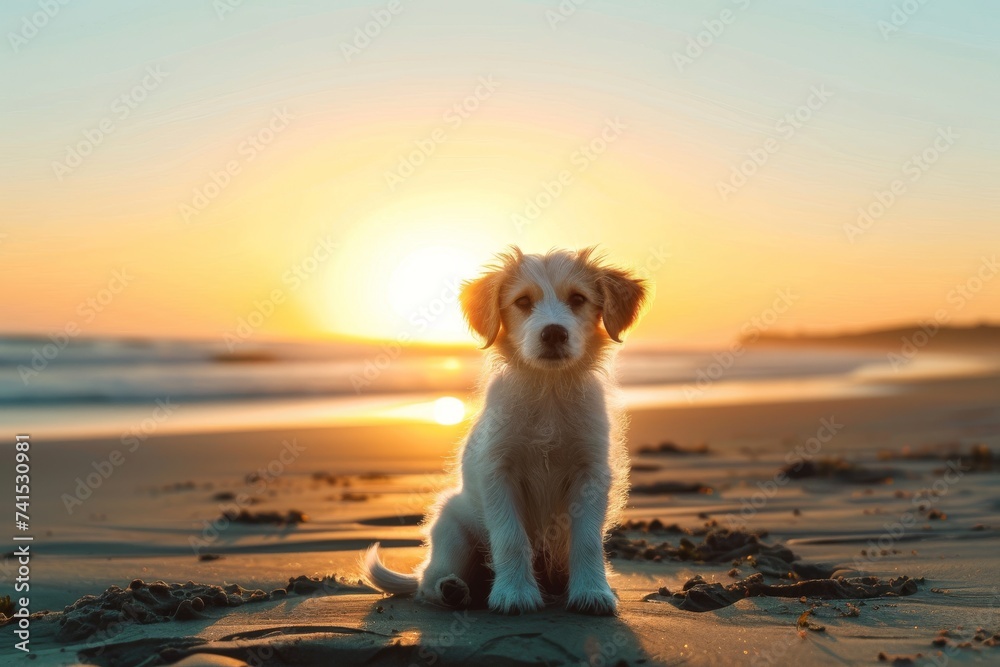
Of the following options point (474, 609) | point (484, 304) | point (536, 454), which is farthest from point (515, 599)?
point (484, 304)

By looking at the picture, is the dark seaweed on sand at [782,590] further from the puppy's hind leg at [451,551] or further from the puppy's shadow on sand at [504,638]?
the puppy's hind leg at [451,551]

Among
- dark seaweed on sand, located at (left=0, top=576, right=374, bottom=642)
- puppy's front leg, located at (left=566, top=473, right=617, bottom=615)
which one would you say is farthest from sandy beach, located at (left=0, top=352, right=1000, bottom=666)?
puppy's front leg, located at (left=566, top=473, right=617, bottom=615)

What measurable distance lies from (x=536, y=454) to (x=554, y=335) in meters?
0.61

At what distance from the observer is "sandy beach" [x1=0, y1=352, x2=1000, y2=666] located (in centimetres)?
381

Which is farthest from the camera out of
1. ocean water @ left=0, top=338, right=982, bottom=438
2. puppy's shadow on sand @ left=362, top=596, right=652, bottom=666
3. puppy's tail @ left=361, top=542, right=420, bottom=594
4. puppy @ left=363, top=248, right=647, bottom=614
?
ocean water @ left=0, top=338, right=982, bottom=438

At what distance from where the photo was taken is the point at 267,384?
78.3 ft

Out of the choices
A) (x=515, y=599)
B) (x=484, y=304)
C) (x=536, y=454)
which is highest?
(x=484, y=304)

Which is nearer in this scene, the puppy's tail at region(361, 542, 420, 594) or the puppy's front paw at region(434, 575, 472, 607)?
the puppy's front paw at region(434, 575, 472, 607)

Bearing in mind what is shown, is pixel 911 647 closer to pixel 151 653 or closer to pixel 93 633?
pixel 151 653

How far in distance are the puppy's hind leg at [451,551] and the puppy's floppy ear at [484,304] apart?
0.92m

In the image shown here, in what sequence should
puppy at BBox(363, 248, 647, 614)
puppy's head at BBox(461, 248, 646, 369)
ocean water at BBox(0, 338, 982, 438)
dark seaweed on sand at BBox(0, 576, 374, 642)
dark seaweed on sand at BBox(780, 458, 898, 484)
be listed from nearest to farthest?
dark seaweed on sand at BBox(0, 576, 374, 642)
puppy at BBox(363, 248, 647, 614)
puppy's head at BBox(461, 248, 646, 369)
dark seaweed on sand at BBox(780, 458, 898, 484)
ocean water at BBox(0, 338, 982, 438)

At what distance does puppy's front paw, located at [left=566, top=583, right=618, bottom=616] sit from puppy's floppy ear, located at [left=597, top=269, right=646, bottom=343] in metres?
1.40

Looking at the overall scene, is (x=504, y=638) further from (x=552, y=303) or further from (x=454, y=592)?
(x=552, y=303)

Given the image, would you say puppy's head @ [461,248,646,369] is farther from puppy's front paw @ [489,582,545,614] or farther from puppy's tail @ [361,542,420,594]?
puppy's tail @ [361,542,420,594]
